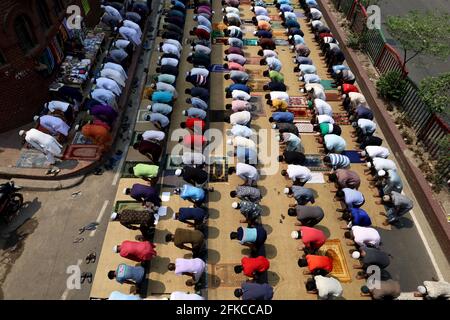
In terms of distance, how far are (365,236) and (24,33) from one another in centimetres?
1744

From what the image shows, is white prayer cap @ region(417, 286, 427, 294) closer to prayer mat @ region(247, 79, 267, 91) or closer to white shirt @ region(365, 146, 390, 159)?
white shirt @ region(365, 146, 390, 159)

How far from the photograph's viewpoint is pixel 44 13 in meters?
18.0

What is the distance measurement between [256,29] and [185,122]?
36.9 feet

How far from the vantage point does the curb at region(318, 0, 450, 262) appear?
48.6 feet

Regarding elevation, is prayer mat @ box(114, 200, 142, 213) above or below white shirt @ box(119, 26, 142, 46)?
below

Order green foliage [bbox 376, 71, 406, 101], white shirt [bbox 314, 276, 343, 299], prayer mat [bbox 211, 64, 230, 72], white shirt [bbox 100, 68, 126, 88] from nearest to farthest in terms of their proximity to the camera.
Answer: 1. white shirt [bbox 314, 276, 343, 299]
2. white shirt [bbox 100, 68, 126, 88]
3. green foliage [bbox 376, 71, 406, 101]
4. prayer mat [bbox 211, 64, 230, 72]

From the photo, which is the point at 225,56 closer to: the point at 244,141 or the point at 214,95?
the point at 214,95

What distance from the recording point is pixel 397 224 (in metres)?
15.3

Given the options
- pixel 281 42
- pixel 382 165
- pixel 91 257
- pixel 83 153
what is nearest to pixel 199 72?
pixel 83 153

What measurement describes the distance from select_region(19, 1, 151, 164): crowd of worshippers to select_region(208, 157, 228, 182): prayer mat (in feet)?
16.3

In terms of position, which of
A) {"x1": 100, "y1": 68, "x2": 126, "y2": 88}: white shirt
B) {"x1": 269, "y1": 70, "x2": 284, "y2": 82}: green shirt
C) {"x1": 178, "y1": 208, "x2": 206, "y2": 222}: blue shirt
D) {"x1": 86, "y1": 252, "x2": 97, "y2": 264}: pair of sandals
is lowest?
{"x1": 86, "y1": 252, "x2": 97, "y2": 264}: pair of sandals

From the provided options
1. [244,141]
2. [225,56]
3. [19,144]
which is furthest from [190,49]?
[19,144]

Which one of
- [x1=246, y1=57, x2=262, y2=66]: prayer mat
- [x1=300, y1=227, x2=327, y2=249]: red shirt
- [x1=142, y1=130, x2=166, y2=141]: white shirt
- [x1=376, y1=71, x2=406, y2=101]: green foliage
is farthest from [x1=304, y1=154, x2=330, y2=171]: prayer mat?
[x1=246, y1=57, x2=262, y2=66]: prayer mat

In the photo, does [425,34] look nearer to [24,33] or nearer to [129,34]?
[129,34]
